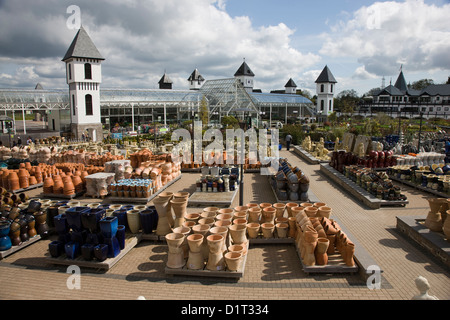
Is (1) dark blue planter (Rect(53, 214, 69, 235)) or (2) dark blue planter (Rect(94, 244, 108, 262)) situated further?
(1) dark blue planter (Rect(53, 214, 69, 235))

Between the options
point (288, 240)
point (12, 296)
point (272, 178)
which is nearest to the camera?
point (12, 296)

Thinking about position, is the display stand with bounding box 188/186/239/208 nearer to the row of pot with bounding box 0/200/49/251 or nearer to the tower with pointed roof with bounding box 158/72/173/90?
the row of pot with bounding box 0/200/49/251

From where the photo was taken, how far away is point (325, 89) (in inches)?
2021

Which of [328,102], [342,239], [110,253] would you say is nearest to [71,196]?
[110,253]

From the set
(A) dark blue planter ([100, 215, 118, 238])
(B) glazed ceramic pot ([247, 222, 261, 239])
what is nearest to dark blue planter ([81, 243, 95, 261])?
(A) dark blue planter ([100, 215, 118, 238])

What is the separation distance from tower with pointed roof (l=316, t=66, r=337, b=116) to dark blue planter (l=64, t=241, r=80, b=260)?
1929 inches

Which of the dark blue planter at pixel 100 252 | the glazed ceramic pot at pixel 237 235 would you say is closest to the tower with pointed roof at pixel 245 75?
the glazed ceramic pot at pixel 237 235

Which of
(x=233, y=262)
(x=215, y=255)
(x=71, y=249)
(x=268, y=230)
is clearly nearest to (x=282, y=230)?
(x=268, y=230)

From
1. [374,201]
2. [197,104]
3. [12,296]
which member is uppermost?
[197,104]

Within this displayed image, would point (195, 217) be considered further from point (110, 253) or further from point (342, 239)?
point (342, 239)

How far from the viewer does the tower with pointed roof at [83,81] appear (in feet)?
86.4

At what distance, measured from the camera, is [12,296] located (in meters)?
5.50

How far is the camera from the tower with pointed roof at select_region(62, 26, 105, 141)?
26.3 meters

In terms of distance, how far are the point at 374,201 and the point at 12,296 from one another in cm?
928
